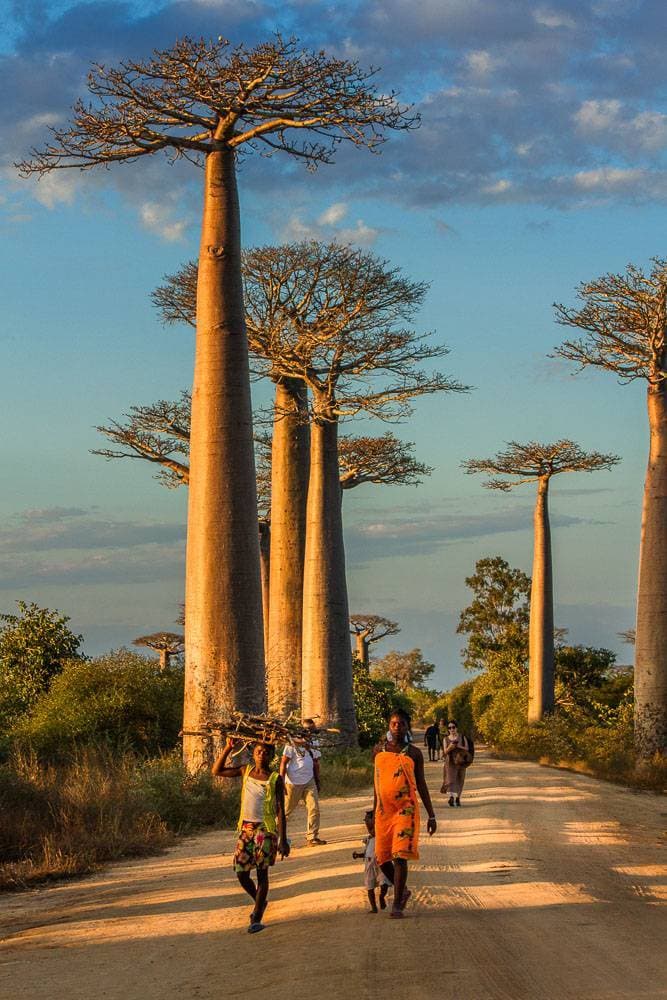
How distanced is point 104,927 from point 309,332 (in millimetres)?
17841

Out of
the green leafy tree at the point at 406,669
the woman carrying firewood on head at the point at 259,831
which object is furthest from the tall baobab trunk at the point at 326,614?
the green leafy tree at the point at 406,669

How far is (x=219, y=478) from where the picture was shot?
49.4 feet

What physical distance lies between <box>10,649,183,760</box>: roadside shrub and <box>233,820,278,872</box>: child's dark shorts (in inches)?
436

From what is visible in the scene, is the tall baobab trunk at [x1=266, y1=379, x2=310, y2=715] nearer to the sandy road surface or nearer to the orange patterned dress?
the sandy road surface

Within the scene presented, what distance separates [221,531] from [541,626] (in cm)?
2070

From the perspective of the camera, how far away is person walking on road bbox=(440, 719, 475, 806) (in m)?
14.7

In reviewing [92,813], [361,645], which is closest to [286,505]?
[92,813]

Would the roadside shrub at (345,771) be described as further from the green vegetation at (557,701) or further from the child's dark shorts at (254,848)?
the child's dark shorts at (254,848)

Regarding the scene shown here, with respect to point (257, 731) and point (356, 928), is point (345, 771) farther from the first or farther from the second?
point (356, 928)

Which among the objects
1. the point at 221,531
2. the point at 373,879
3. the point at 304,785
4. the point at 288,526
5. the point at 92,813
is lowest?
the point at 92,813

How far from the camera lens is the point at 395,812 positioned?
7.57 meters

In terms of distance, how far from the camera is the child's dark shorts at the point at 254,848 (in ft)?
24.9

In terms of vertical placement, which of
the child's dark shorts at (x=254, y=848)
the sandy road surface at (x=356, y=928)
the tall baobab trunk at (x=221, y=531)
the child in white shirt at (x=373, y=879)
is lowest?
the sandy road surface at (x=356, y=928)

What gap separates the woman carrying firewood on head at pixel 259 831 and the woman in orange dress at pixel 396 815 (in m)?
0.64
